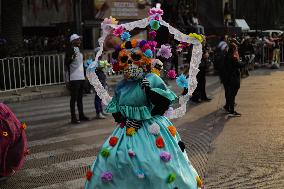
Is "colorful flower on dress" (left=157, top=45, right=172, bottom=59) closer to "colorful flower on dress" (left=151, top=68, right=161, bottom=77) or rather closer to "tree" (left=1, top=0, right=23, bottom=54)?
"colorful flower on dress" (left=151, top=68, right=161, bottom=77)

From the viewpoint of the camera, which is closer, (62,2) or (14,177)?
(14,177)

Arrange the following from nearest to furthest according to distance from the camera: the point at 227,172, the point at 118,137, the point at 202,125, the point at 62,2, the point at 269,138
Answer: the point at 118,137 < the point at 227,172 < the point at 269,138 < the point at 202,125 < the point at 62,2

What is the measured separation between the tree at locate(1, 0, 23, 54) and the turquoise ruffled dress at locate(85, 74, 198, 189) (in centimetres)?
1256

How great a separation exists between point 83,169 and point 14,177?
3.13 feet

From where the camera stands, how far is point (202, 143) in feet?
28.3

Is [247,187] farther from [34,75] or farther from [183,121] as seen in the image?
[34,75]

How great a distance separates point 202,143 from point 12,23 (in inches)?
415

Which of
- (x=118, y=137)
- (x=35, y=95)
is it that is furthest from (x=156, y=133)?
(x=35, y=95)

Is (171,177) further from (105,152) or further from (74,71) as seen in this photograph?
(74,71)

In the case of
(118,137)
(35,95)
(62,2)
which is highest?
(62,2)

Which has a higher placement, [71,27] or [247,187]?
[71,27]

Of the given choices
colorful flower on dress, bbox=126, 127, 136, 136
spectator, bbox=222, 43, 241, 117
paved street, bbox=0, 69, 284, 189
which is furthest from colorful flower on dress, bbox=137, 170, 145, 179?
spectator, bbox=222, 43, 241, 117

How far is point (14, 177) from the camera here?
273 inches

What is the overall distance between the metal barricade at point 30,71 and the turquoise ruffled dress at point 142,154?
11248mm
